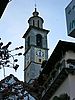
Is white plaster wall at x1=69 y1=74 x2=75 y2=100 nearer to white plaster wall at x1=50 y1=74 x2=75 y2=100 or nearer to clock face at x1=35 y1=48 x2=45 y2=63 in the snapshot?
white plaster wall at x1=50 y1=74 x2=75 y2=100

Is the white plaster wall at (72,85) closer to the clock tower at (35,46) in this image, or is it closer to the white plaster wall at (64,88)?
the white plaster wall at (64,88)

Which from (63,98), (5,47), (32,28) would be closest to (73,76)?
(63,98)

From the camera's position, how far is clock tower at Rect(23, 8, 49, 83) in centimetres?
7875

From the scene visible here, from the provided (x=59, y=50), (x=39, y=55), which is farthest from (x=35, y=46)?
(x=59, y=50)

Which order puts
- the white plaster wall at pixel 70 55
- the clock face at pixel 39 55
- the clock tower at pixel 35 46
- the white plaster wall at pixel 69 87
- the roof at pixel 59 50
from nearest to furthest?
the white plaster wall at pixel 69 87 → the white plaster wall at pixel 70 55 → the roof at pixel 59 50 → the clock tower at pixel 35 46 → the clock face at pixel 39 55

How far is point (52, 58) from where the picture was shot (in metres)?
29.8

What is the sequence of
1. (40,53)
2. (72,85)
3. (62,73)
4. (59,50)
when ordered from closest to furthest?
(72,85) → (62,73) → (59,50) → (40,53)

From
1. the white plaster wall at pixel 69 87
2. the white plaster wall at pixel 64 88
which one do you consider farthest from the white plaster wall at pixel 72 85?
the white plaster wall at pixel 64 88

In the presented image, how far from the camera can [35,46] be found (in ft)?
266

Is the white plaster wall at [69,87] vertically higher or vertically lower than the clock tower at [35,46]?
lower

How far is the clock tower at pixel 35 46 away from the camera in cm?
7875

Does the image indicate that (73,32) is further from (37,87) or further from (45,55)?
(45,55)

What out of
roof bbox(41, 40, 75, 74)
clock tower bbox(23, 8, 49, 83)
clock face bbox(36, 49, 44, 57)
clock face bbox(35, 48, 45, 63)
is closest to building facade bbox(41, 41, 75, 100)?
roof bbox(41, 40, 75, 74)

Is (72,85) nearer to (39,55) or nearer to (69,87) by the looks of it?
(69,87)
